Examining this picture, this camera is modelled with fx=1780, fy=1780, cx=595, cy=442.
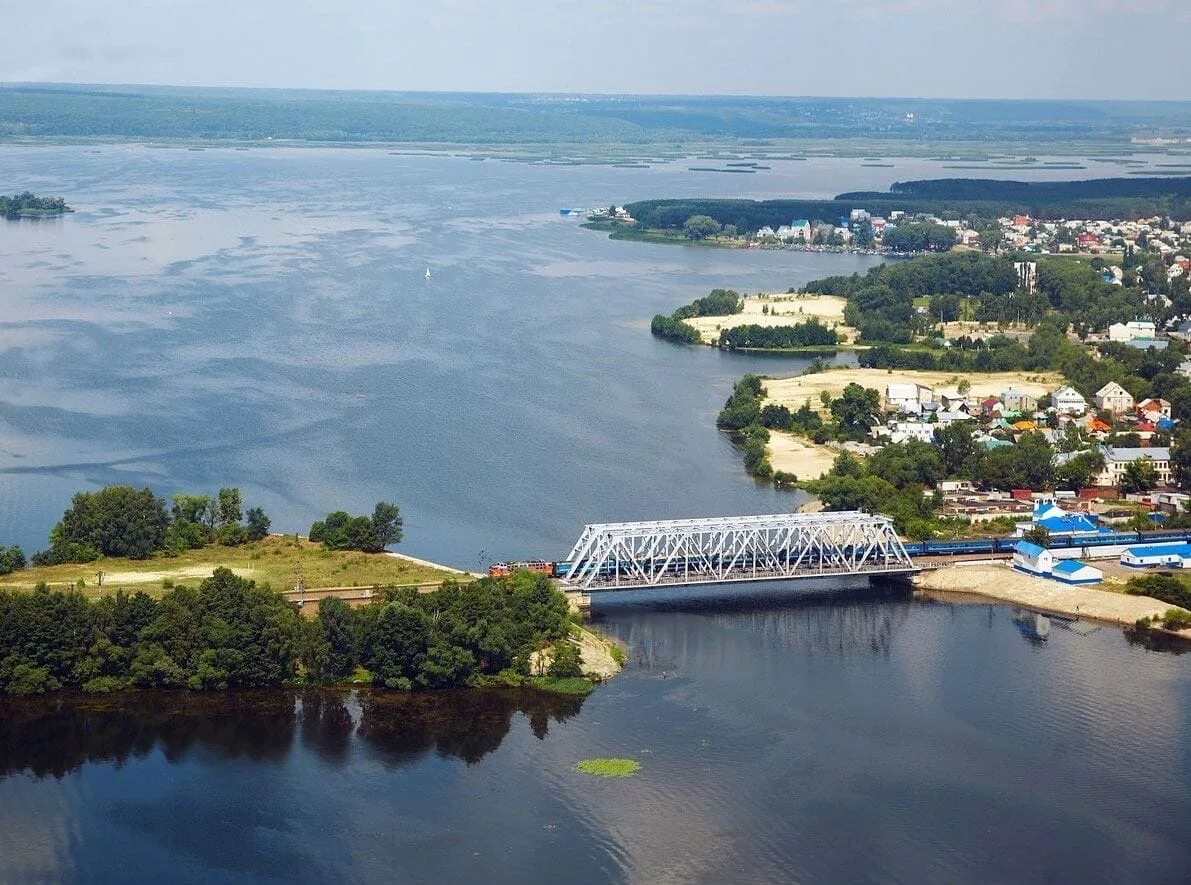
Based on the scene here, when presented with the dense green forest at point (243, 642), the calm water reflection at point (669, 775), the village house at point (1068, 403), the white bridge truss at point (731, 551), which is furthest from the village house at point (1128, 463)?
the dense green forest at point (243, 642)

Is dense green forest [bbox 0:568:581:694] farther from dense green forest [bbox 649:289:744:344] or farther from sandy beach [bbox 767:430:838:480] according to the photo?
dense green forest [bbox 649:289:744:344]

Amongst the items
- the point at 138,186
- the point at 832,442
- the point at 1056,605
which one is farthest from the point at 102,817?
the point at 138,186

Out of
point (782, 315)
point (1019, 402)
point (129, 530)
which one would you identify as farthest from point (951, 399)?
point (129, 530)

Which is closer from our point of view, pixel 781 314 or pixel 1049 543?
pixel 1049 543

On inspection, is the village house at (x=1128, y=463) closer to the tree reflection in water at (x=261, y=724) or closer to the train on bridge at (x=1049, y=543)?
the train on bridge at (x=1049, y=543)

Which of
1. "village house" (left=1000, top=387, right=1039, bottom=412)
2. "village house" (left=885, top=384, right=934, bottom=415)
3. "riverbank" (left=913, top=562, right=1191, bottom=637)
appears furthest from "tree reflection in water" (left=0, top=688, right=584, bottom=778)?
"village house" (left=1000, top=387, right=1039, bottom=412)

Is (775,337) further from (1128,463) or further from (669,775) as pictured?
(669,775)
